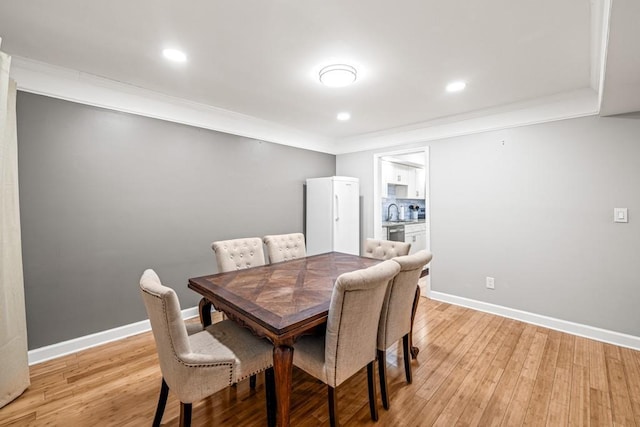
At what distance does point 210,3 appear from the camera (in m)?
1.55

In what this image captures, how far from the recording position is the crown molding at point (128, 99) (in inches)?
86.8

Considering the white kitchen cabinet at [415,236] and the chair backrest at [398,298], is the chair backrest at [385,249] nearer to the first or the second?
the chair backrest at [398,298]

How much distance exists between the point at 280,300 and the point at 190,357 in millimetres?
531

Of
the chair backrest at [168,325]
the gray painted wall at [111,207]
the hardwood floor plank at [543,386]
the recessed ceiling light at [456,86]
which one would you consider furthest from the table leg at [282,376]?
the recessed ceiling light at [456,86]

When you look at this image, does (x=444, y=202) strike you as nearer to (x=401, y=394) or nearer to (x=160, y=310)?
(x=401, y=394)

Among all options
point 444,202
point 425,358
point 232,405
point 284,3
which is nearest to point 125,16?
point 284,3

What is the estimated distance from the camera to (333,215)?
395cm

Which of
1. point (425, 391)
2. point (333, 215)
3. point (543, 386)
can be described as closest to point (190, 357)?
point (425, 391)

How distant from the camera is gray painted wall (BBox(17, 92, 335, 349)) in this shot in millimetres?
2246

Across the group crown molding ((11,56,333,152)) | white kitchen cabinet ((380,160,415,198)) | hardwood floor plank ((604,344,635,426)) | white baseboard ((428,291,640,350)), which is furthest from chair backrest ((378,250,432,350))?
white kitchen cabinet ((380,160,415,198))

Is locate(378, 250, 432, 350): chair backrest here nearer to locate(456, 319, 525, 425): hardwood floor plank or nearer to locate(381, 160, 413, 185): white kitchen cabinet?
locate(456, 319, 525, 425): hardwood floor plank

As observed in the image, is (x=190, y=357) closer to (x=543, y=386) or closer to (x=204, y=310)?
(x=204, y=310)

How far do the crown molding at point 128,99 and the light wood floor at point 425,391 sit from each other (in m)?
2.21

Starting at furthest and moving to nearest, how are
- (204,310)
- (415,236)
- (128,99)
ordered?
1. (415,236)
2. (128,99)
3. (204,310)
